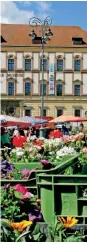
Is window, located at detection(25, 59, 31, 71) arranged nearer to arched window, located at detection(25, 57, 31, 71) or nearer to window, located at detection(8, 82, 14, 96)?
arched window, located at detection(25, 57, 31, 71)

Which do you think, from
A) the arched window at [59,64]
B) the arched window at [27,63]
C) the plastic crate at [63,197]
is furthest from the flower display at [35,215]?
the arched window at [59,64]

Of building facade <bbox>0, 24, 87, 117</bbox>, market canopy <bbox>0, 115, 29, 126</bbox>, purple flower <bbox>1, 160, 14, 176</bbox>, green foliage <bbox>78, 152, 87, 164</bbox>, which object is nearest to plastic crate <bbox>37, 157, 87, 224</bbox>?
purple flower <bbox>1, 160, 14, 176</bbox>

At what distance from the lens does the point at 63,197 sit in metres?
5.52

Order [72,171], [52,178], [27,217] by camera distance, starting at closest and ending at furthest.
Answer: [27,217] < [52,178] < [72,171]

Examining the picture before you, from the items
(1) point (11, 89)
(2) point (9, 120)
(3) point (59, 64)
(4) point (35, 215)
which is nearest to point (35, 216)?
(4) point (35, 215)

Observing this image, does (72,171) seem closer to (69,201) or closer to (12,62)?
(69,201)

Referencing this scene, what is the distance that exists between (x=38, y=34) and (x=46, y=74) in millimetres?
5143

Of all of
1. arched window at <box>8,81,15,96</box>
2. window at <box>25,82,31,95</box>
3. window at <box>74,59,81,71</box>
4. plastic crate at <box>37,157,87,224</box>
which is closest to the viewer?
plastic crate at <box>37,157,87,224</box>

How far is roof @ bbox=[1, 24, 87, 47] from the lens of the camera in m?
70.0

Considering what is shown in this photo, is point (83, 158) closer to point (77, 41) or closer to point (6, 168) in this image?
point (6, 168)

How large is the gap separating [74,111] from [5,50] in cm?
1113

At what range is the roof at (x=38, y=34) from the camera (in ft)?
230

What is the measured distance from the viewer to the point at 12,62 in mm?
69938

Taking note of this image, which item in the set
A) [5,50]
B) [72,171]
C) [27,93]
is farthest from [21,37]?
[72,171]
